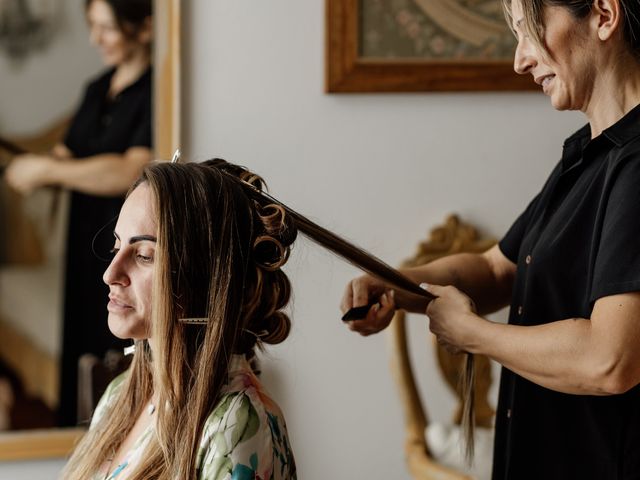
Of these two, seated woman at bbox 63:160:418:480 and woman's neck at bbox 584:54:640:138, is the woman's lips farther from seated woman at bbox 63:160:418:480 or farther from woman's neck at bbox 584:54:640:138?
woman's neck at bbox 584:54:640:138

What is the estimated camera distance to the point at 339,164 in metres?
2.59

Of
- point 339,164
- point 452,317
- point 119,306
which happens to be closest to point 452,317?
point 452,317

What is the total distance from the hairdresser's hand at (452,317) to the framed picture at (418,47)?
1.03 metres

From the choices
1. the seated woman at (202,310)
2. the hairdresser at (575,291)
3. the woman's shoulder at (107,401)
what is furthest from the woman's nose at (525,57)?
the woman's shoulder at (107,401)

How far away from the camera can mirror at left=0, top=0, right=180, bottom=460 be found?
7.94 feet

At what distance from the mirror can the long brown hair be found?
44.0 inches

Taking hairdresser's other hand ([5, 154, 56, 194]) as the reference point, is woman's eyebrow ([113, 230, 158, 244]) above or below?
below

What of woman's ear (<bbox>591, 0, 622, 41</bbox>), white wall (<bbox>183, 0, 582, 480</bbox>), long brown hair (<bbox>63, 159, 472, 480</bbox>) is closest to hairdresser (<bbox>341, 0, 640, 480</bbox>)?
woman's ear (<bbox>591, 0, 622, 41</bbox>)

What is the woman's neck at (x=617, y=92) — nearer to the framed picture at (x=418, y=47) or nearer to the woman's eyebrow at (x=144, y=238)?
the woman's eyebrow at (x=144, y=238)

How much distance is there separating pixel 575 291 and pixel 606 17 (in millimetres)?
441

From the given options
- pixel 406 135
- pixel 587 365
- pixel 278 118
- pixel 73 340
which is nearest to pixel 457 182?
pixel 406 135

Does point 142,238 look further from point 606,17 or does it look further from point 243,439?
point 606,17

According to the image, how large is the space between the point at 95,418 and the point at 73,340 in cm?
92

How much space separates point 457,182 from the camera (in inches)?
104
